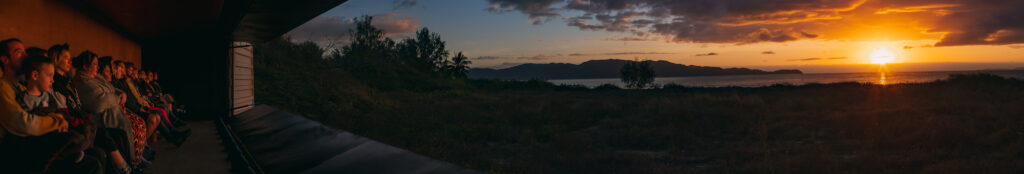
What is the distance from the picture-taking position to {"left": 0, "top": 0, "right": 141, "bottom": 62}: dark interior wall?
4.39m

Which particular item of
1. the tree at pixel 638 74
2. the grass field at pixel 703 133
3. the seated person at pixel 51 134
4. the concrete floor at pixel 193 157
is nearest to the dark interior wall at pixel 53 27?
the concrete floor at pixel 193 157

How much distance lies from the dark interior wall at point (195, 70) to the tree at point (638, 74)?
62.5 meters

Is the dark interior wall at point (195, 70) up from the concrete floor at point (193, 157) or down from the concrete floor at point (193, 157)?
up

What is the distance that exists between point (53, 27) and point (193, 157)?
5.88 ft

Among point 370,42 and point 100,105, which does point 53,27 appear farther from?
point 370,42

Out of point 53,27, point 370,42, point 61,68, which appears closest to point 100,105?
point 61,68

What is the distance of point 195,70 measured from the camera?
1041 centimetres

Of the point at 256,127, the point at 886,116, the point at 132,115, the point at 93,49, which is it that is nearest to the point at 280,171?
the point at 132,115

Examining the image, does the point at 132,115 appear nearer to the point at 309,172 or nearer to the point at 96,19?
the point at 309,172

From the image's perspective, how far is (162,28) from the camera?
25.8 ft

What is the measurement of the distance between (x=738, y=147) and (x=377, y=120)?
1099 cm

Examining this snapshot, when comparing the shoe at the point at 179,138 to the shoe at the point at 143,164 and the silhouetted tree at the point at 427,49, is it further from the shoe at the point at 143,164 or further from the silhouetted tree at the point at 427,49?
the silhouetted tree at the point at 427,49

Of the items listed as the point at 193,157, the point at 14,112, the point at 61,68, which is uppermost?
the point at 61,68

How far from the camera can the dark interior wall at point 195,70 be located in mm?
10156
